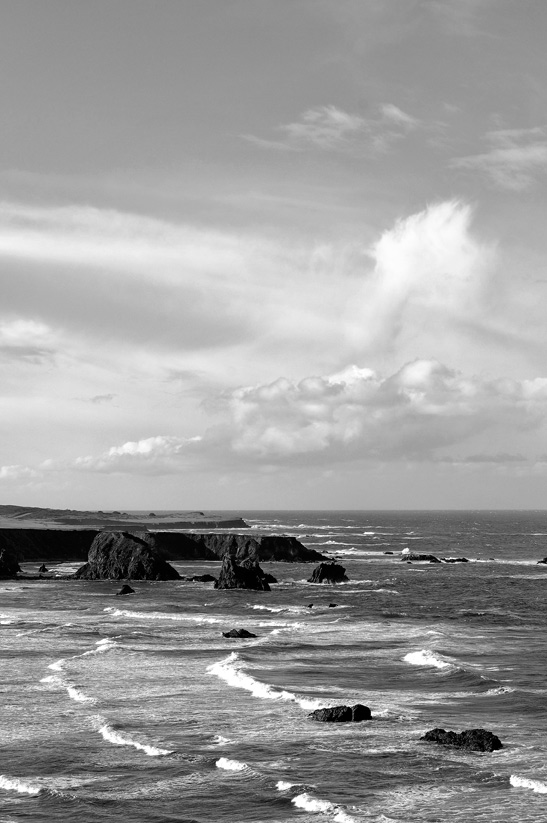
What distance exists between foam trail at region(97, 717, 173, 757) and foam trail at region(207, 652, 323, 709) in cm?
889

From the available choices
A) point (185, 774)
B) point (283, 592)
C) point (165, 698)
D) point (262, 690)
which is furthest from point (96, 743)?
point (283, 592)

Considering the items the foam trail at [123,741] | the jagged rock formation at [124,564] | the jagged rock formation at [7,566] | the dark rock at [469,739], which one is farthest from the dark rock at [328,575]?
the dark rock at [469,739]

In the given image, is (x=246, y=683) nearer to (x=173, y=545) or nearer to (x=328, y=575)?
(x=328, y=575)

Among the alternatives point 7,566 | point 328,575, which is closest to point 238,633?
point 328,575

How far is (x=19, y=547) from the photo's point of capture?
452 ft

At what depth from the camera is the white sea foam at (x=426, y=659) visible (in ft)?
175

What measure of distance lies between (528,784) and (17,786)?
1637 cm

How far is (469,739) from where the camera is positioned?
3578 cm

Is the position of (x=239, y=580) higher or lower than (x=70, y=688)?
higher

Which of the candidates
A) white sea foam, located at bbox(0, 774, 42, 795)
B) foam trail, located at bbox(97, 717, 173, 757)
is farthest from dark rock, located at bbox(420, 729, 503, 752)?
white sea foam, located at bbox(0, 774, 42, 795)

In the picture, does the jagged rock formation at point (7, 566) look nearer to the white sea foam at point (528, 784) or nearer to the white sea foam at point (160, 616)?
the white sea foam at point (160, 616)

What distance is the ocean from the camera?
2986 cm

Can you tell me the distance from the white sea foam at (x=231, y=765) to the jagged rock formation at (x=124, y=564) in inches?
3003

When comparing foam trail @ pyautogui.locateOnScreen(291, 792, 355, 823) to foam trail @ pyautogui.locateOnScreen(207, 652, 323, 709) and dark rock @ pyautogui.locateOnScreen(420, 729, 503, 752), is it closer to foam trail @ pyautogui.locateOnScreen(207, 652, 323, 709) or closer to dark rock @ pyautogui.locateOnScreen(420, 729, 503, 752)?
dark rock @ pyautogui.locateOnScreen(420, 729, 503, 752)
